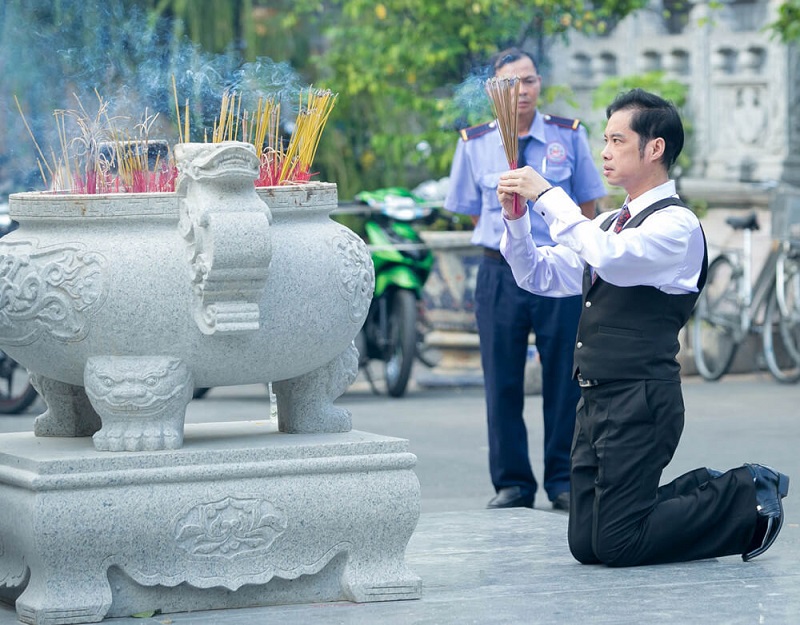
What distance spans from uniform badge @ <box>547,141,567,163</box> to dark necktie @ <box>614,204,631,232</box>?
1529mm

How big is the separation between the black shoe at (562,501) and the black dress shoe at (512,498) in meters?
0.10

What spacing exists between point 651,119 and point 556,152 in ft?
5.26

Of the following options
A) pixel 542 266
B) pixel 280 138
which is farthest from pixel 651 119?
pixel 280 138

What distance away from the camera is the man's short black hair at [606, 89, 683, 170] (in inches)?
175

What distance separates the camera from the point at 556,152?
605 centimetres

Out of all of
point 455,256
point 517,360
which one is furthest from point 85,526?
point 455,256

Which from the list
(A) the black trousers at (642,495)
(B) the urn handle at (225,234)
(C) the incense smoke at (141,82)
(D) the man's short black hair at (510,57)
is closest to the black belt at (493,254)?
(D) the man's short black hair at (510,57)

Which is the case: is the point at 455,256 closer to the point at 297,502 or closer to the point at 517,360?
the point at 517,360

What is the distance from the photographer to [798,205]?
9.70m

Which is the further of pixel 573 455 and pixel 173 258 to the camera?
pixel 573 455

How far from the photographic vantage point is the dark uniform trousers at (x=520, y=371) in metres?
5.89

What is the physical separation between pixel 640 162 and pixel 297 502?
4.58ft

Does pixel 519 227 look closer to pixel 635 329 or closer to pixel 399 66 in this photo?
pixel 635 329

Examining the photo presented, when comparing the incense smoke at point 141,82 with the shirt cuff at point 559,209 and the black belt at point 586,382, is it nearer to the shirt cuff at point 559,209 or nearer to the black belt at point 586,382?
the shirt cuff at point 559,209
